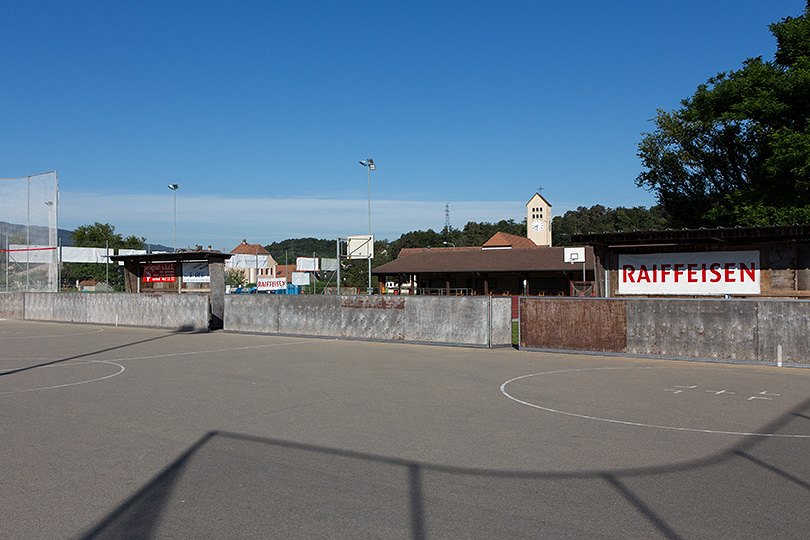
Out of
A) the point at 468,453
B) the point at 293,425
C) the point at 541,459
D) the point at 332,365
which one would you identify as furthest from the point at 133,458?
the point at 332,365

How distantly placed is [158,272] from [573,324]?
2085cm

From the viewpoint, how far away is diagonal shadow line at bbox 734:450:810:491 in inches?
238

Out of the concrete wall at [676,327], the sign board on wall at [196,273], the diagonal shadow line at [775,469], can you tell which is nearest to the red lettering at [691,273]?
the concrete wall at [676,327]

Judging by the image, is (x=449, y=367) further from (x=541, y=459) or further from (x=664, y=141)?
(x=664, y=141)

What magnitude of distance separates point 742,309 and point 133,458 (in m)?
14.0

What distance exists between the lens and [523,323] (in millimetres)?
17984

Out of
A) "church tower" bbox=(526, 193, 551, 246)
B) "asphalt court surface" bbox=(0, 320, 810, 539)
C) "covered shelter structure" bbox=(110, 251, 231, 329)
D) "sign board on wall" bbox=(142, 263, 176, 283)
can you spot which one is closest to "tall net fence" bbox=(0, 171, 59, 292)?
"covered shelter structure" bbox=(110, 251, 231, 329)

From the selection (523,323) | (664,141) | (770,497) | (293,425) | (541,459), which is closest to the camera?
(770,497)

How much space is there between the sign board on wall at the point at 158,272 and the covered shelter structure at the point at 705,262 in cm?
1951

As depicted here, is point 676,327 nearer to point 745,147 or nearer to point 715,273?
point 715,273

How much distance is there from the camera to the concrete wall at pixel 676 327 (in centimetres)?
1442

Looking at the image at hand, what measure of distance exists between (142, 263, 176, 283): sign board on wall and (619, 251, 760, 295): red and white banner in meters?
20.5

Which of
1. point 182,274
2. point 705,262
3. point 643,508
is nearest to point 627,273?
point 705,262

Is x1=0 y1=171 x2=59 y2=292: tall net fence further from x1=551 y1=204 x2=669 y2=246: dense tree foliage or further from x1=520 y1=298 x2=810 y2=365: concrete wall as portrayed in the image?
x1=551 y1=204 x2=669 y2=246: dense tree foliage
